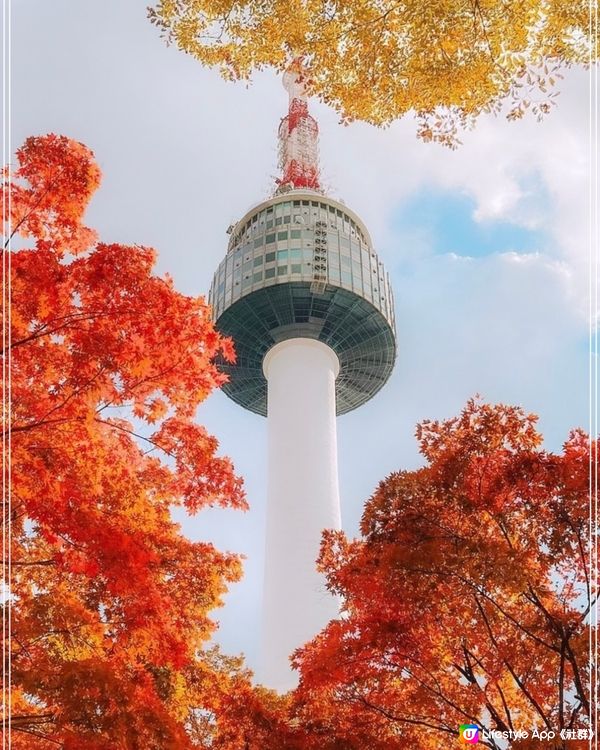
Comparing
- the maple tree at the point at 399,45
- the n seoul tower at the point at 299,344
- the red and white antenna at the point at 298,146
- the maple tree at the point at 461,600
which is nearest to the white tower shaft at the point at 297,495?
the n seoul tower at the point at 299,344

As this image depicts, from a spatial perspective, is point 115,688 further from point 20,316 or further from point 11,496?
point 20,316

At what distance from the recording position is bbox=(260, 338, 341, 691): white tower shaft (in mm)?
36219

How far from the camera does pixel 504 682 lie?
44.4ft

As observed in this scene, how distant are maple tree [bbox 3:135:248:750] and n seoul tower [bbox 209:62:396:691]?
2467cm

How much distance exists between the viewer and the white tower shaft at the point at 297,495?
3622 centimetres

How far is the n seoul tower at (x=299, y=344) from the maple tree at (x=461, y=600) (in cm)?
2248

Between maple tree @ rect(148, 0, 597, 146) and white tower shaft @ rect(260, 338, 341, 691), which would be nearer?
maple tree @ rect(148, 0, 597, 146)

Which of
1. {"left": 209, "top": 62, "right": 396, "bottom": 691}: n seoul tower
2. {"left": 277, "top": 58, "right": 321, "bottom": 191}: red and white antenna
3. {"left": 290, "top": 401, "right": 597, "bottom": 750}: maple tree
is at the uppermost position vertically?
{"left": 277, "top": 58, "right": 321, "bottom": 191}: red and white antenna

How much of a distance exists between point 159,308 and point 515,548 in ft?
21.0

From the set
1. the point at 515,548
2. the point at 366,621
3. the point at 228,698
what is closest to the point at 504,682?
the point at 366,621

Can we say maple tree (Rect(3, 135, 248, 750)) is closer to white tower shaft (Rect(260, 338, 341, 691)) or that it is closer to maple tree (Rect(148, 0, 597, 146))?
maple tree (Rect(148, 0, 597, 146))

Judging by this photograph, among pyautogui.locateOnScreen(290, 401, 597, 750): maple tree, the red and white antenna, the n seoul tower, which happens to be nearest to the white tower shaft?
the n seoul tower

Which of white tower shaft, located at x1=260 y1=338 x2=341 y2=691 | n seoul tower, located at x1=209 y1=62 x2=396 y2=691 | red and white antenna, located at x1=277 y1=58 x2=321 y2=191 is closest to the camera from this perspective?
white tower shaft, located at x1=260 y1=338 x2=341 y2=691

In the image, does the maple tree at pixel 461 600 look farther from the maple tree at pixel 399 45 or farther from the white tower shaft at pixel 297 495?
the white tower shaft at pixel 297 495
